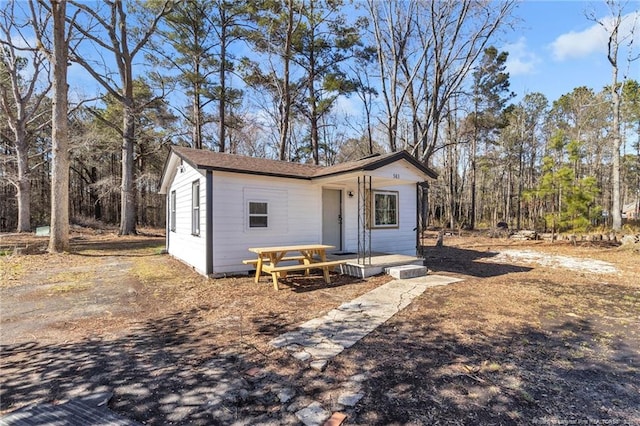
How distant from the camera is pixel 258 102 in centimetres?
1930

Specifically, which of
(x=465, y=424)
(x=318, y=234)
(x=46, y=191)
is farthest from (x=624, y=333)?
(x=46, y=191)

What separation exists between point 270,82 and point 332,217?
11004 millimetres

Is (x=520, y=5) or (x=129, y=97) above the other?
(x=520, y=5)

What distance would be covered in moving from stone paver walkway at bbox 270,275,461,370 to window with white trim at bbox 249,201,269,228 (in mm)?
3357

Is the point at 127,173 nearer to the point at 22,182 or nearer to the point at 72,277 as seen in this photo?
the point at 22,182

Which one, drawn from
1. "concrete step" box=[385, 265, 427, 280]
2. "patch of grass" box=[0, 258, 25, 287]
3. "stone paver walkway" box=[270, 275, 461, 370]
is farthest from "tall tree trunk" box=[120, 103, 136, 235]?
"stone paver walkway" box=[270, 275, 461, 370]

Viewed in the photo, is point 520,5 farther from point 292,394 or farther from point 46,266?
point 46,266

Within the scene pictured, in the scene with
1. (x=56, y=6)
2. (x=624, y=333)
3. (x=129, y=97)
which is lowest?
(x=624, y=333)

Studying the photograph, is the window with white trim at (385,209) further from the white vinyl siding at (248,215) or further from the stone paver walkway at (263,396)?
the stone paver walkway at (263,396)

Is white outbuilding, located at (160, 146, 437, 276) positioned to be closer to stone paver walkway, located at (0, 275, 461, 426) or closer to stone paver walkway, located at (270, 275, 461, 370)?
stone paver walkway, located at (270, 275, 461, 370)

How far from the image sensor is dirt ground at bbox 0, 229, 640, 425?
2.32 m

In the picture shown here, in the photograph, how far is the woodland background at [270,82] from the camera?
13.3 meters

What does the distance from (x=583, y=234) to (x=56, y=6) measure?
2241 cm

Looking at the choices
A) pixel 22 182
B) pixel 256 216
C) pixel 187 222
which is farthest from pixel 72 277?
pixel 22 182
